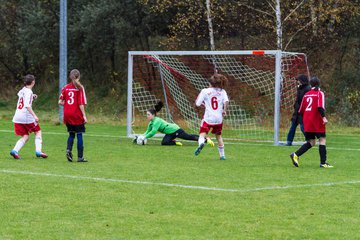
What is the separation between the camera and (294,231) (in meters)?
8.88

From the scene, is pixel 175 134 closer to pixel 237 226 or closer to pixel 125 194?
pixel 125 194

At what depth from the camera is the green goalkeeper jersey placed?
2094cm

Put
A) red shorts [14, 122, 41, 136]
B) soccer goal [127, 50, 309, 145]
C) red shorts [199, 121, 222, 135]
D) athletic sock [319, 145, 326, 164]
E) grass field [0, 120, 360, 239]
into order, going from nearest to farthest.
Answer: grass field [0, 120, 360, 239]
athletic sock [319, 145, 326, 164]
red shorts [14, 122, 41, 136]
red shorts [199, 121, 222, 135]
soccer goal [127, 50, 309, 145]

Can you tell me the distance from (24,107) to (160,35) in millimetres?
24077

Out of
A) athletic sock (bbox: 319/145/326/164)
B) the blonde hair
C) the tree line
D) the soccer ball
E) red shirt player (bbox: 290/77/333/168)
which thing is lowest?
the soccer ball

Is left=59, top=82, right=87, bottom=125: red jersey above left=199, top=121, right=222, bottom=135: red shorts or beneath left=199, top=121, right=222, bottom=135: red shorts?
above

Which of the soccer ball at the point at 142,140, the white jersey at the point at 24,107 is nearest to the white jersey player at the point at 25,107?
the white jersey at the point at 24,107

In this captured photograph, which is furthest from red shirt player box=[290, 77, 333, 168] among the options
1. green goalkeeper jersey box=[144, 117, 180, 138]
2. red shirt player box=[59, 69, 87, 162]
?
green goalkeeper jersey box=[144, 117, 180, 138]

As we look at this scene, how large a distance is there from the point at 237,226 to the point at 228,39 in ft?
95.4

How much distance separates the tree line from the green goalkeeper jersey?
32.9 ft

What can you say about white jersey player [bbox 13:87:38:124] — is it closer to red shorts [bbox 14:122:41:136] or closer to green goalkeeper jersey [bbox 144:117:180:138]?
red shorts [bbox 14:122:41:136]

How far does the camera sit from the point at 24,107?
16703 mm

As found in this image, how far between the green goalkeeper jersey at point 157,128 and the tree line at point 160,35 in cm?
1002

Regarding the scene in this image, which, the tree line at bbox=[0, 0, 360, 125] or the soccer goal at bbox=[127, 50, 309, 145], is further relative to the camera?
the tree line at bbox=[0, 0, 360, 125]
